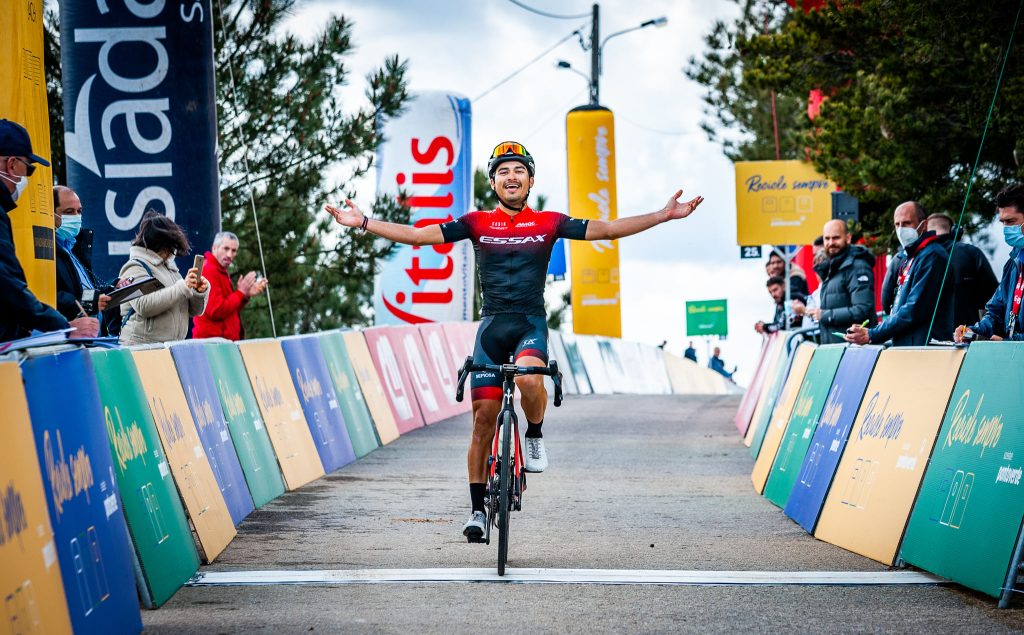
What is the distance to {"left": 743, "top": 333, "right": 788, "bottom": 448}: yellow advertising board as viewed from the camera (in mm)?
14796

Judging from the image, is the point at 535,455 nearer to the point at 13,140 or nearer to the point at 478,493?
the point at 478,493

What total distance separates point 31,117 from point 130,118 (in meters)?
4.31

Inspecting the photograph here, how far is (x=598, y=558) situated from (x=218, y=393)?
117 inches

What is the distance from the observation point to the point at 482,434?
8.05 metres

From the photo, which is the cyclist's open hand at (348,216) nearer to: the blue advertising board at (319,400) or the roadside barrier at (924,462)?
the roadside barrier at (924,462)

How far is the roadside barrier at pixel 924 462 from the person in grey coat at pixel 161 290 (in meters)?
4.41

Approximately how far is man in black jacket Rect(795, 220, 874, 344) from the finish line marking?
18.0 ft

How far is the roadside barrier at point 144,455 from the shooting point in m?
4.80

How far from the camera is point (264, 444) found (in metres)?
10.7

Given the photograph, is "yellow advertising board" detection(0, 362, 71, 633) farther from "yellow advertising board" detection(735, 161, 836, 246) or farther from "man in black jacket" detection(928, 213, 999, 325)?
"yellow advertising board" detection(735, 161, 836, 246)

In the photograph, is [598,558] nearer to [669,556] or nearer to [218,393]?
[669,556]

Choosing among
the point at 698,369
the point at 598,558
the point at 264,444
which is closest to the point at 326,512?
the point at 264,444

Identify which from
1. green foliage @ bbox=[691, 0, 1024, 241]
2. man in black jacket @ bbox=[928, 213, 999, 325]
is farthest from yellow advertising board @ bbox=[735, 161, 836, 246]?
man in black jacket @ bbox=[928, 213, 999, 325]

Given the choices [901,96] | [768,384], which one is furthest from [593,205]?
[768,384]
